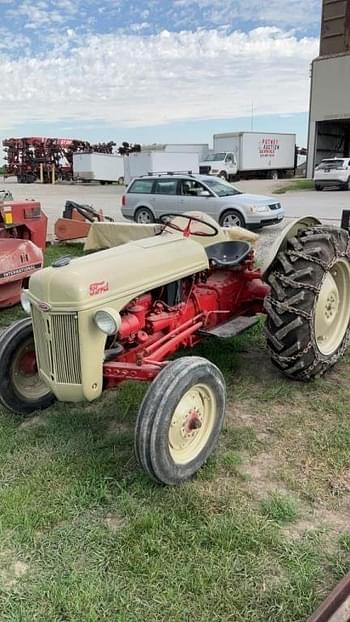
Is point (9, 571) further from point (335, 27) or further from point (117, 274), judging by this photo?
point (335, 27)

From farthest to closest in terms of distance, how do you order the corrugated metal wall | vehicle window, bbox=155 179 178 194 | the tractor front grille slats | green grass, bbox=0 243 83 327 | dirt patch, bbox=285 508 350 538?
1. the corrugated metal wall
2. vehicle window, bbox=155 179 178 194
3. green grass, bbox=0 243 83 327
4. the tractor front grille slats
5. dirt patch, bbox=285 508 350 538

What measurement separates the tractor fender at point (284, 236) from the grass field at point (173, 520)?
103cm

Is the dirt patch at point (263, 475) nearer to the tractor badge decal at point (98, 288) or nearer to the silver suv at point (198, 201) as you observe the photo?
the tractor badge decal at point (98, 288)

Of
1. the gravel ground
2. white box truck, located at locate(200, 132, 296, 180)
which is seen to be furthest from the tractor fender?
white box truck, located at locate(200, 132, 296, 180)

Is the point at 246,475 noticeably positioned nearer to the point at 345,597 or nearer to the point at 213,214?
the point at 345,597

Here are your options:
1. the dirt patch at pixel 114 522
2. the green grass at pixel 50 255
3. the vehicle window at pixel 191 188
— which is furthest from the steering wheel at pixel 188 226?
the vehicle window at pixel 191 188

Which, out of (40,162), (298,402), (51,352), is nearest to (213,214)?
(298,402)

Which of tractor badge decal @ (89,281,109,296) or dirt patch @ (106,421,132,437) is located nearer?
tractor badge decal @ (89,281,109,296)

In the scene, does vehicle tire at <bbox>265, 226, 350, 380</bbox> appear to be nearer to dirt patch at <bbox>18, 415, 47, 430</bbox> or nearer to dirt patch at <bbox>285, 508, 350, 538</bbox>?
dirt patch at <bbox>285, 508, 350, 538</bbox>

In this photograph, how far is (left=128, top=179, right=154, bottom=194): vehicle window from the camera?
14461 mm

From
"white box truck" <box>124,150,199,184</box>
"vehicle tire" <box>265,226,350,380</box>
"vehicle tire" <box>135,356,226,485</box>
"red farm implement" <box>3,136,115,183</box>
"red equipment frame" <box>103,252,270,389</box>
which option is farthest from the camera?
"red farm implement" <box>3,136,115,183</box>

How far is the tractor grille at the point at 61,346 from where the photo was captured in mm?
2938

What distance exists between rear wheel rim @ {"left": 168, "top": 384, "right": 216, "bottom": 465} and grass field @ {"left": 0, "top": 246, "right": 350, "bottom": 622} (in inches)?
6.6

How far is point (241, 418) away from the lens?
3.70 m
